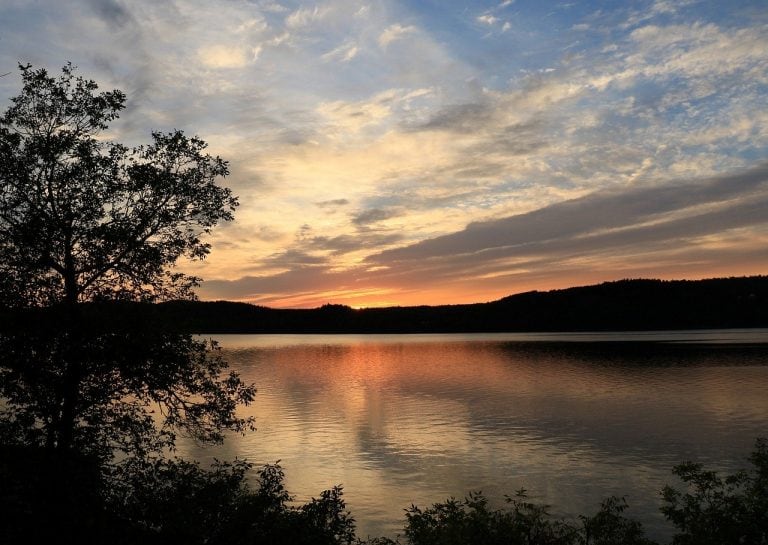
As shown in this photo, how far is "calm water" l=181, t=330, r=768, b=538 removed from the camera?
1451 inches

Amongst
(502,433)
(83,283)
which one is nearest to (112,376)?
(83,283)

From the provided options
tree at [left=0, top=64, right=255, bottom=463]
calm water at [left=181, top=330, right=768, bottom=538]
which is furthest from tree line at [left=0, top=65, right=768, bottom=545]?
calm water at [left=181, top=330, right=768, bottom=538]

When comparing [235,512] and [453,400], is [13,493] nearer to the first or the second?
[235,512]

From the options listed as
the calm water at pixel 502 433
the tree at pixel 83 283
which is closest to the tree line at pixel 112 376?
the tree at pixel 83 283

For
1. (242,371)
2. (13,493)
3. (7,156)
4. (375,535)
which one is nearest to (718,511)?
(375,535)

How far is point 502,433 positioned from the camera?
5553 cm

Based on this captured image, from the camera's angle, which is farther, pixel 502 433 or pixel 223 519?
pixel 502 433

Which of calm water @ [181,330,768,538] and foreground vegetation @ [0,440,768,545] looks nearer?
foreground vegetation @ [0,440,768,545]

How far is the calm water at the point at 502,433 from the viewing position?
121 ft

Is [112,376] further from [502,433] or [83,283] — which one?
[502,433]

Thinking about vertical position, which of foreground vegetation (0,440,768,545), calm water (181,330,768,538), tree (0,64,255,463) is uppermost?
tree (0,64,255,463)

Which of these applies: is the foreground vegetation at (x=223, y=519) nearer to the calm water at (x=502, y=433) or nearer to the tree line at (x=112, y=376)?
the tree line at (x=112, y=376)

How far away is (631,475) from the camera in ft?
130

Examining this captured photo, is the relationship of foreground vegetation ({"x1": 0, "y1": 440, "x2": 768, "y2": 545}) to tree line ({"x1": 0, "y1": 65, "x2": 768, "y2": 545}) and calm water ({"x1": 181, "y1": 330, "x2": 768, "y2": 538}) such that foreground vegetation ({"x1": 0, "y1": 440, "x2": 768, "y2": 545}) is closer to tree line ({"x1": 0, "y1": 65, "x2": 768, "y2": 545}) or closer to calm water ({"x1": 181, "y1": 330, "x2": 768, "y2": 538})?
tree line ({"x1": 0, "y1": 65, "x2": 768, "y2": 545})
